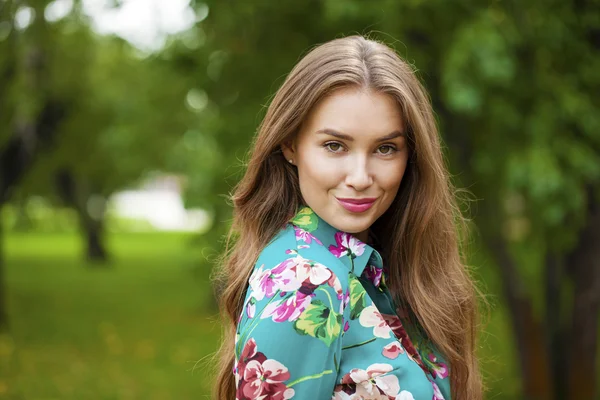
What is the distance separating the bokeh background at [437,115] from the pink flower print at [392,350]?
2.66 ft

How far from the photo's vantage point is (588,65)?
→ 5.66 meters

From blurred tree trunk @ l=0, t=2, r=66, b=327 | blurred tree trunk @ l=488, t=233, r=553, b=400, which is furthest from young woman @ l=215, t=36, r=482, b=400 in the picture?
blurred tree trunk @ l=0, t=2, r=66, b=327

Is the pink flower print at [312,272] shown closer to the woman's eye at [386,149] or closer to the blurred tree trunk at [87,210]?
the woman's eye at [386,149]

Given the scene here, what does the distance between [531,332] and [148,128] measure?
25.0ft

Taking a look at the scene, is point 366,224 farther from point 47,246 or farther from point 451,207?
point 47,246

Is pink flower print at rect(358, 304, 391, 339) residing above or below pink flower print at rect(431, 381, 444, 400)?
above

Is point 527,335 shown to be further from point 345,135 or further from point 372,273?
point 345,135

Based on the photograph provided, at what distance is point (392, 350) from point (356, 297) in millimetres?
128

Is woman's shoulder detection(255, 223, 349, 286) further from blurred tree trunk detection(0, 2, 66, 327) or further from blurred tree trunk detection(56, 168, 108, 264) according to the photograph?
blurred tree trunk detection(56, 168, 108, 264)

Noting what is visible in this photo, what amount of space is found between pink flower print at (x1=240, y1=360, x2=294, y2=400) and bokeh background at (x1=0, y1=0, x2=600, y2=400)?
84 centimetres

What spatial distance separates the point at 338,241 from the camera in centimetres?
179

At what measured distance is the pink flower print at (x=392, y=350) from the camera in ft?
5.37

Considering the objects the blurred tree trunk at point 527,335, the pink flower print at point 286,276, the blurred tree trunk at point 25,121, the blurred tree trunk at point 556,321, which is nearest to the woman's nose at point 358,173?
the pink flower print at point 286,276

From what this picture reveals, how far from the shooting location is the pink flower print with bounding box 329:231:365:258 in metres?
1.77
